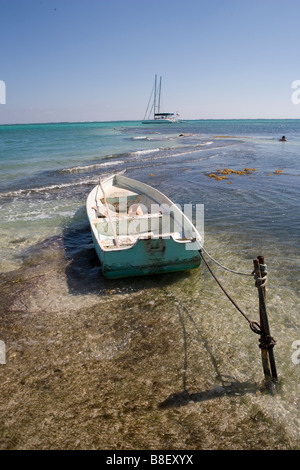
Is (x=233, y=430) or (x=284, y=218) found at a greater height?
(x=284, y=218)

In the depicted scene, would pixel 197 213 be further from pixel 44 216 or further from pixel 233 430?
pixel 233 430

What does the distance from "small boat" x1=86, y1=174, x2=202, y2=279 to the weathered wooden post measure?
2879mm

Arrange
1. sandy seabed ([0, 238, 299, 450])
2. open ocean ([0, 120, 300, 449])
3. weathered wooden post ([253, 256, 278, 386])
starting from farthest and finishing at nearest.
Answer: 1. weathered wooden post ([253, 256, 278, 386])
2. open ocean ([0, 120, 300, 449])
3. sandy seabed ([0, 238, 299, 450])

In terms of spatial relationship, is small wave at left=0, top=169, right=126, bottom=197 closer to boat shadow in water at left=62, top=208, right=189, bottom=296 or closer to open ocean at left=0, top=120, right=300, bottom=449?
open ocean at left=0, top=120, right=300, bottom=449

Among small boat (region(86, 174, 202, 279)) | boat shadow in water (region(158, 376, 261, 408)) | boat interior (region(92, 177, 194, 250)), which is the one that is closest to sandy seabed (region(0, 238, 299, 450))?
boat shadow in water (region(158, 376, 261, 408))

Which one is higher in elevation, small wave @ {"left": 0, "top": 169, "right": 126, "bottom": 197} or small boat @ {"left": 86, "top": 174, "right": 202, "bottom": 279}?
small wave @ {"left": 0, "top": 169, "right": 126, "bottom": 197}

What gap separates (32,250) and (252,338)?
6881 millimetres

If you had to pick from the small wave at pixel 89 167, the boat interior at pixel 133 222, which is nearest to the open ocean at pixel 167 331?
the boat interior at pixel 133 222

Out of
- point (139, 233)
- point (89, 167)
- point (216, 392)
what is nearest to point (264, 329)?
point (216, 392)

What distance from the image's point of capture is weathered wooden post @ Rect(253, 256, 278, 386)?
12.8 ft

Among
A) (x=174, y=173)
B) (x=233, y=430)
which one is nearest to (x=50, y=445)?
(x=233, y=430)

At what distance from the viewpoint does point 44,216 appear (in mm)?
12484

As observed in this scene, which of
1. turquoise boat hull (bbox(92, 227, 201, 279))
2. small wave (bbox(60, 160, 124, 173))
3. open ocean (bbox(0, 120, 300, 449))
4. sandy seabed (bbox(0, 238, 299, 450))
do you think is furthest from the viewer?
small wave (bbox(60, 160, 124, 173))
